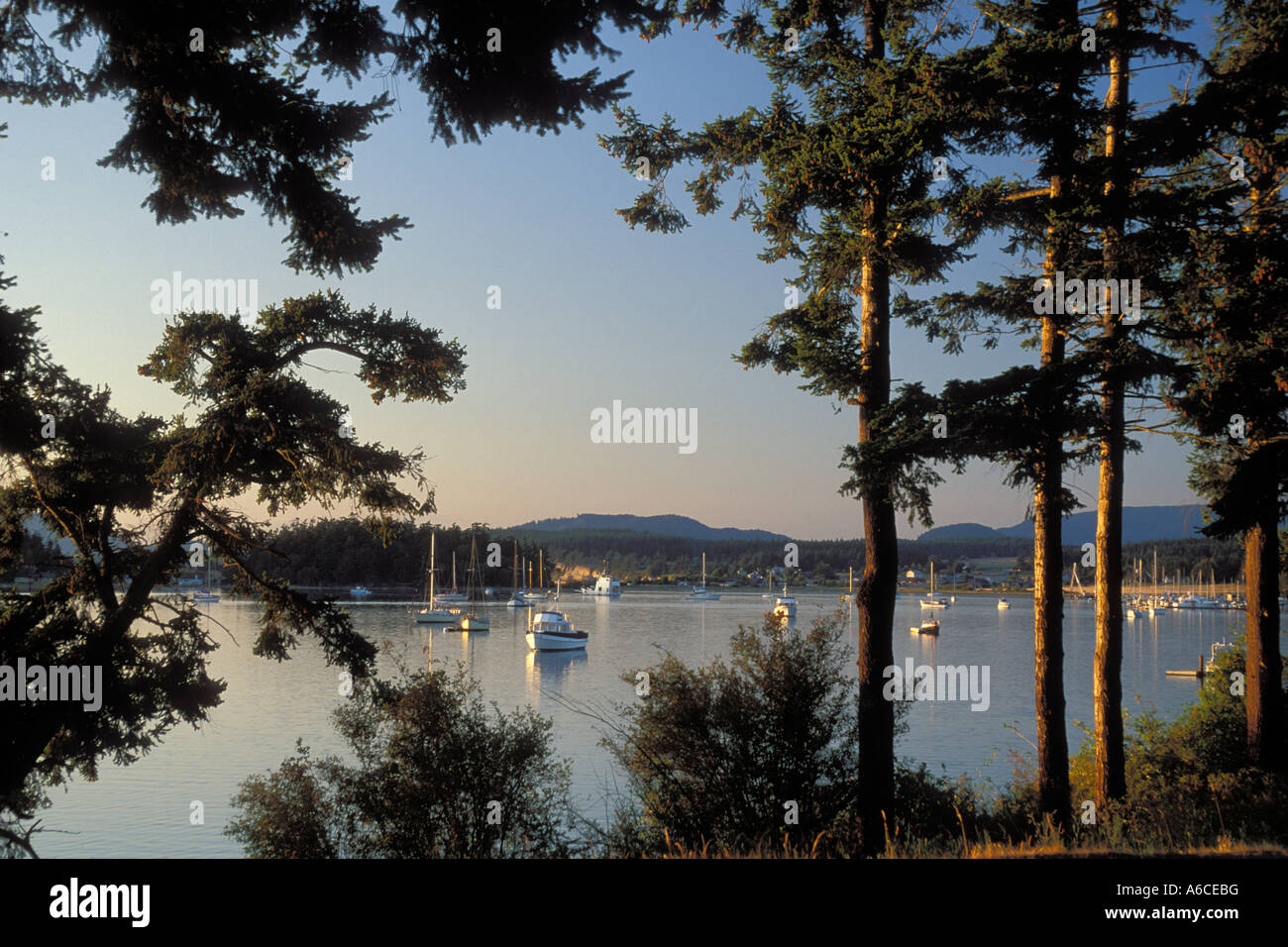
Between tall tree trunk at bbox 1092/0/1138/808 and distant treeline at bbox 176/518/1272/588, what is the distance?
5485 centimetres

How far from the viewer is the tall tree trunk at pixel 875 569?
10781 mm

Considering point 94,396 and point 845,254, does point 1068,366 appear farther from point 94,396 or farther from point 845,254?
point 94,396

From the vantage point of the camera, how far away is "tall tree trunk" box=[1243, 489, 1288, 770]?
1373 cm

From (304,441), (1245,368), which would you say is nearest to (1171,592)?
(1245,368)

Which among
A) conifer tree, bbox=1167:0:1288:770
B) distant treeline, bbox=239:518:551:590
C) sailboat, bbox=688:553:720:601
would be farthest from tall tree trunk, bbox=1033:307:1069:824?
sailboat, bbox=688:553:720:601

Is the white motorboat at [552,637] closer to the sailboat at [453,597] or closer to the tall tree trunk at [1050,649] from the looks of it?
the sailboat at [453,597]

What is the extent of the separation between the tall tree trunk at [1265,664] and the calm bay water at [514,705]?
15.8ft

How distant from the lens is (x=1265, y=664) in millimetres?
13766

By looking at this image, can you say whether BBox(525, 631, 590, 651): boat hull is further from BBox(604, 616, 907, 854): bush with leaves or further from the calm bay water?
BBox(604, 616, 907, 854): bush with leaves

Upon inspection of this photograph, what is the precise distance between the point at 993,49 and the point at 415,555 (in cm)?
7705

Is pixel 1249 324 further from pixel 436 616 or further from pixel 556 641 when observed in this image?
pixel 436 616

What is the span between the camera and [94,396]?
11.2m

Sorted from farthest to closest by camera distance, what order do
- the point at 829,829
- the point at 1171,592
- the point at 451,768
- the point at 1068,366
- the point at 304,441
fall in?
the point at 1171,592 → the point at 451,768 → the point at 829,829 → the point at 1068,366 → the point at 304,441

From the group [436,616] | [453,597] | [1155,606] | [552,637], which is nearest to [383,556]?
[436,616]
